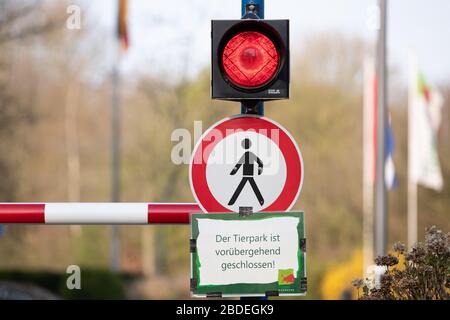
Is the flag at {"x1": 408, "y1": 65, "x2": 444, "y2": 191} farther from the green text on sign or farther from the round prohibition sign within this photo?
the green text on sign

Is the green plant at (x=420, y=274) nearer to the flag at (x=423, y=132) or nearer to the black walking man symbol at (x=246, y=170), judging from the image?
the black walking man symbol at (x=246, y=170)

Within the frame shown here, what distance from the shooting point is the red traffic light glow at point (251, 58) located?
5461mm

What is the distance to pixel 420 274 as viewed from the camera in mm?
6023

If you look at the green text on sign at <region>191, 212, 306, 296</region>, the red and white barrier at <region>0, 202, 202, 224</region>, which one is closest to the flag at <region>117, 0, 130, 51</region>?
the red and white barrier at <region>0, 202, 202, 224</region>

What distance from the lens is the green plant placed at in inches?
234

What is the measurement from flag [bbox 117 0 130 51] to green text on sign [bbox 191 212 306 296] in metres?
23.8

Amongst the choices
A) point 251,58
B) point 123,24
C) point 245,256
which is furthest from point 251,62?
point 123,24

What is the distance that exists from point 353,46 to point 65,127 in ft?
38.8

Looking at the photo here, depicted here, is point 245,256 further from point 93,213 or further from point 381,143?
point 381,143

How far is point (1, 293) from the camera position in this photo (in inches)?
362

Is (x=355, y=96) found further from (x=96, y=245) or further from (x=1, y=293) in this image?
(x=1, y=293)

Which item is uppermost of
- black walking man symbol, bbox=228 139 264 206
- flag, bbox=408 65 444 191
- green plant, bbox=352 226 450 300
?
flag, bbox=408 65 444 191

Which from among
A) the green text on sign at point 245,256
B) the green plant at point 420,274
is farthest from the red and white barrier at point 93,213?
the green plant at point 420,274
